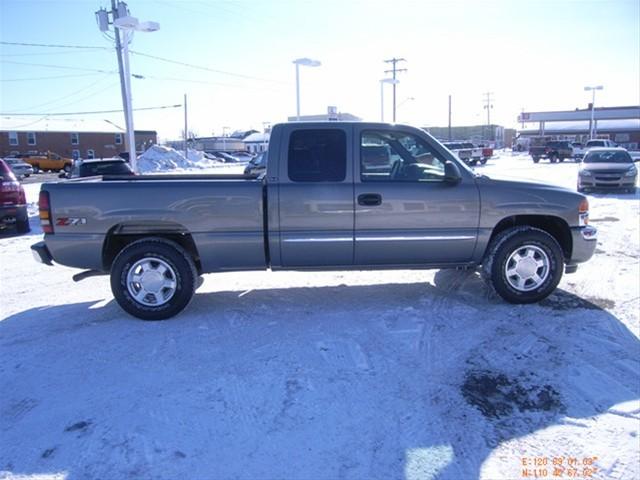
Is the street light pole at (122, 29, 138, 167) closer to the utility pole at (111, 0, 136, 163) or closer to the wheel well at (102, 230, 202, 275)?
the utility pole at (111, 0, 136, 163)

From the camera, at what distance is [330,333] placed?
14.6 ft

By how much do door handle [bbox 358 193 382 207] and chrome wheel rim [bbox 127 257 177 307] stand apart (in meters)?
2.05

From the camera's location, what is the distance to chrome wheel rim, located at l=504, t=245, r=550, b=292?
5027 millimetres

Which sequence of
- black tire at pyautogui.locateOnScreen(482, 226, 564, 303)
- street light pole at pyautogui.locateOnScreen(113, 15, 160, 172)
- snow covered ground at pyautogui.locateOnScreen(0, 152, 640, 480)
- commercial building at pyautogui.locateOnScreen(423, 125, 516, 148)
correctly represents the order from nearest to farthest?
snow covered ground at pyautogui.locateOnScreen(0, 152, 640, 480) → black tire at pyautogui.locateOnScreen(482, 226, 564, 303) → street light pole at pyautogui.locateOnScreen(113, 15, 160, 172) → commercial building at pyautogui.locateOnScreen(423, 125, 516, 148)

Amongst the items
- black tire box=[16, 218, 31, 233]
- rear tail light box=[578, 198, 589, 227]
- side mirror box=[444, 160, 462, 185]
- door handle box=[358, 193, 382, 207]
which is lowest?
black tire box=[16, 218, 31, 233]

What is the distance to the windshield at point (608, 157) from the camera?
54.3 feet

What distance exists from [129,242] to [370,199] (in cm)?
260

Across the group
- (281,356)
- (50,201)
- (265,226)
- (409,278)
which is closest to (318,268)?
(265,226)

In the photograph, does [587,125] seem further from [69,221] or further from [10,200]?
[69,221]

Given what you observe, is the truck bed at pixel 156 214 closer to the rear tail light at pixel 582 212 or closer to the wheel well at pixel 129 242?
the wheel well at pixel 129 242

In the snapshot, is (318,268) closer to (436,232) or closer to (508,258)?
(436,232)

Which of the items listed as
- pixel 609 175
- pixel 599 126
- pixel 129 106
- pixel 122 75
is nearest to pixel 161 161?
pixel 122 75

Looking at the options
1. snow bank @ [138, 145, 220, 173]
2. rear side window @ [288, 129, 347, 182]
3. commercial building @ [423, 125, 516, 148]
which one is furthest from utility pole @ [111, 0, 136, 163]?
commercial building @ [423, 125, 516, 148]

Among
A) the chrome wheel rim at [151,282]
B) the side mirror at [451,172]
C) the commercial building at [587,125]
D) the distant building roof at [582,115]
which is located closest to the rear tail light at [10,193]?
the chrome wheel rim at [151,282]
